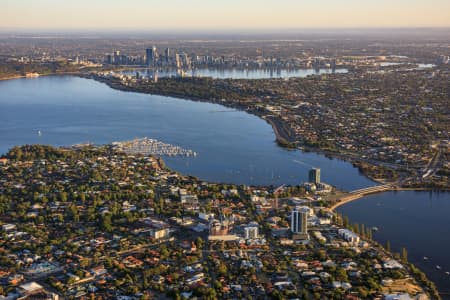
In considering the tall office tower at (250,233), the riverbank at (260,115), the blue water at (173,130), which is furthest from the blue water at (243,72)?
the tall office tower at (250,233)

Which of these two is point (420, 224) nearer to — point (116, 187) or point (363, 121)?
point (116, 187)

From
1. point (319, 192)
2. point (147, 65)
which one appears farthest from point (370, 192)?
point (147, 65)

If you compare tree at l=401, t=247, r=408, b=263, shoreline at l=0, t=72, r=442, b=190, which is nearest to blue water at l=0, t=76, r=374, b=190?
shoreline at l=0, t=72, r=442, b=190

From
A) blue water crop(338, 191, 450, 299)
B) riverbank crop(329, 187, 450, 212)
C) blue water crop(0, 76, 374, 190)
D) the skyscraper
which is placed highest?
the skyscraper

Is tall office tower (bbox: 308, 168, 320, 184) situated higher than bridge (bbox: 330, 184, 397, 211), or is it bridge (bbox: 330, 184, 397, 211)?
tall office tower (bbox: 308, 168, 320, 184)

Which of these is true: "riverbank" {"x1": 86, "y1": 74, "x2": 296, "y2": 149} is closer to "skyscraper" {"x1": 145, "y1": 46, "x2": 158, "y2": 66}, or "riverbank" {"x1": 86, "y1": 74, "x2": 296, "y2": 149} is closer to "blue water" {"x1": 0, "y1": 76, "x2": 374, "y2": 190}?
"blue water" {"x1": 0, "y1": 76, "x2": 374, "y2": 190}

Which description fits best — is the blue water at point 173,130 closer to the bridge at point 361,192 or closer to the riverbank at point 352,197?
the bridge at point 361,192

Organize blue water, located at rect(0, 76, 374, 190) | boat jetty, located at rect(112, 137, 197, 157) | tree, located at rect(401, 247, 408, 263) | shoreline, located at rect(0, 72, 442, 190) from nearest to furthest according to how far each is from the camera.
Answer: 1. tree, located at rect(401, 247, 408, 263)
2. blue water, located at rect(0, 76, 374, 190)
3. shoreline, located at rect(0, 72, 442, 190)
4. boat jetty, located at rect(112, 137, 197, 157)
